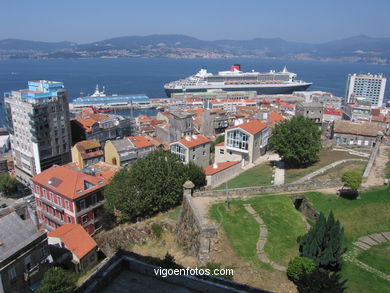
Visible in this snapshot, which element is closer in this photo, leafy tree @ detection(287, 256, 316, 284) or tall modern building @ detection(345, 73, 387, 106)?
leafy tree @ detection(287, 256, 316, 284)

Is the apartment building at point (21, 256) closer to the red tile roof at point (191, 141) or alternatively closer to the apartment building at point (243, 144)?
the red tile roof at point (191, 141)

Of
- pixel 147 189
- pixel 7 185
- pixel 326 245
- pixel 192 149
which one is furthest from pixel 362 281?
pixel 7 185

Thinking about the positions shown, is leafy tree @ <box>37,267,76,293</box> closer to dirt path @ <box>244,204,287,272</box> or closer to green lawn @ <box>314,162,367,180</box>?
dirt path @ <box>244,204,287,272</box>

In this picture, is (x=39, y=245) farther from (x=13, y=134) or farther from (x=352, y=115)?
(x=352, y=115)

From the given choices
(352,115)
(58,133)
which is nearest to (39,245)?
(58,133)

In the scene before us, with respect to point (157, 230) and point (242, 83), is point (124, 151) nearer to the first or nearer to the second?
point (157, 230)

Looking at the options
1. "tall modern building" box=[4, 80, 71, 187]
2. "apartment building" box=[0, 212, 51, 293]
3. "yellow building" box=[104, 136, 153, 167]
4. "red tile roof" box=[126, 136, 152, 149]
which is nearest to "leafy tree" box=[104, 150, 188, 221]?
"apartment building" box=[0, 212, 51, 293]
